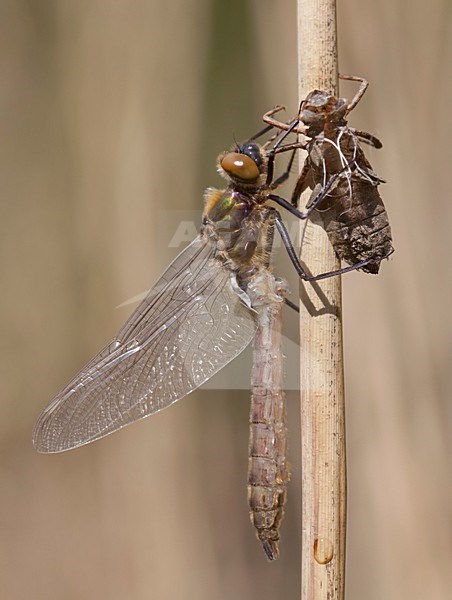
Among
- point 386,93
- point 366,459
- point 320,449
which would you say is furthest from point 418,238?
point 320,449

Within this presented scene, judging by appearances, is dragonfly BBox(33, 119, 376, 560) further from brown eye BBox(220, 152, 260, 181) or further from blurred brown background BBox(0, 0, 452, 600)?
blurred brown background BBox(0, 0, 452, 600)

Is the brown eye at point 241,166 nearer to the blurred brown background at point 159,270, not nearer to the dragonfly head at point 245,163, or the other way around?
the dragonfly head at point 245,163

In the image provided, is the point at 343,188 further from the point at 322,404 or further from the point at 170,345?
the point at 170,345

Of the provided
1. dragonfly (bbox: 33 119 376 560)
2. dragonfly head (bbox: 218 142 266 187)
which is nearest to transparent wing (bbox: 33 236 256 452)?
dragonfly (bbox: 33 119 376 560)

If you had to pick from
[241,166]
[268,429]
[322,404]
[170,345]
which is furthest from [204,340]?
[322,404]

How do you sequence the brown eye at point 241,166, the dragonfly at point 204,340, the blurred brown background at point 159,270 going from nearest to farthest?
the brown eye at point 241,166 → the dragonfly at point 204,340 → the blurred brown background at point 159,270

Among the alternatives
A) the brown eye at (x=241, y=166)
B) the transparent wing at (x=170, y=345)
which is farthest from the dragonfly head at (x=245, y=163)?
the transparent wing at (x=170, y=345)

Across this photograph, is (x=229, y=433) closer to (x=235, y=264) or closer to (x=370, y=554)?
(x=370, y=554)
